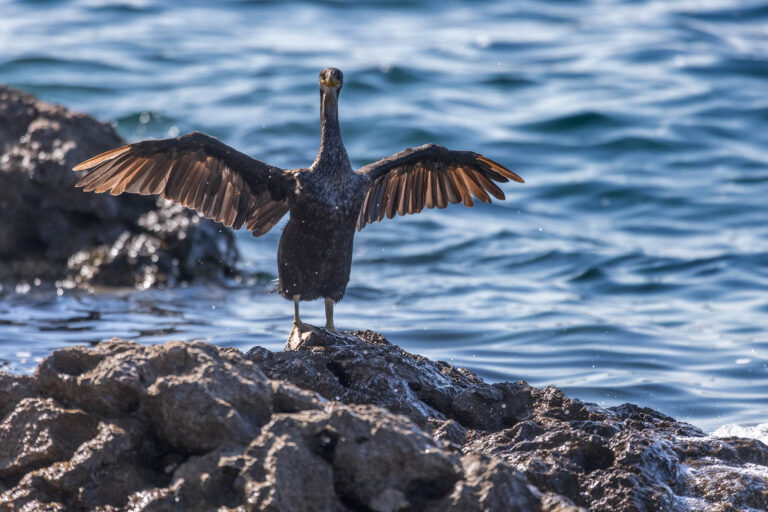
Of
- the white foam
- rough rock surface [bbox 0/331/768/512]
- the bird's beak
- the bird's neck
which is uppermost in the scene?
the bird's beak

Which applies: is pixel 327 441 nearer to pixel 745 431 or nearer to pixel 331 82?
pixel 331 82

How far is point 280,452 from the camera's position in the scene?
320cm

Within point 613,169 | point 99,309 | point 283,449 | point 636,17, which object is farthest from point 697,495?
point 636,17

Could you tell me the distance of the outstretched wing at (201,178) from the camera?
5527 millimetres

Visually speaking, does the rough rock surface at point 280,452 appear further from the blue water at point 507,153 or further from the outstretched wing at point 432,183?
the blue water at point 507,153

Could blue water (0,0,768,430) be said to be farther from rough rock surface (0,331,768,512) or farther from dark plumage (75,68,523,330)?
rough rock surface (0,331,768,512)

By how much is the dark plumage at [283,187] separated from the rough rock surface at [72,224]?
330 cm

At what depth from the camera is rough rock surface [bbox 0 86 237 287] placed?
9.05 meters

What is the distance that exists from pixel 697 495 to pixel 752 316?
586cm

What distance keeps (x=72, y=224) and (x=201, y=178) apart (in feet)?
12.8

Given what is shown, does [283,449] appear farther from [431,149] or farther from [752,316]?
[752,316]

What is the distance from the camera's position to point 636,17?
2172 centimetres

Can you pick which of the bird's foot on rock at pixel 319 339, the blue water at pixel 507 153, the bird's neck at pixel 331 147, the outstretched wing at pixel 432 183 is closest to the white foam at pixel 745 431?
the blue water at pixel 507 153

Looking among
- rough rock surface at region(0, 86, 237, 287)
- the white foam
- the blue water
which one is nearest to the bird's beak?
the blue water
